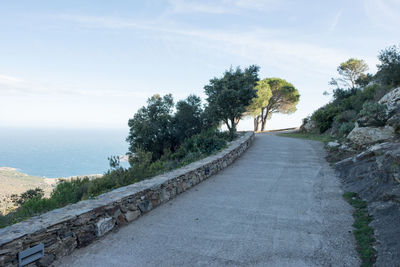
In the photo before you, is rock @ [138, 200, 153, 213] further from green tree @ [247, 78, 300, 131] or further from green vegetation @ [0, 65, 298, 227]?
green tree @ [247, 78, 300, 131]

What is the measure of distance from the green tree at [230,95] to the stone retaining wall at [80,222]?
13.0 metres


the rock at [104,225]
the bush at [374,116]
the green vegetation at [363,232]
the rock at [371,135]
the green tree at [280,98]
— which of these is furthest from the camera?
the green tree at [280,98]

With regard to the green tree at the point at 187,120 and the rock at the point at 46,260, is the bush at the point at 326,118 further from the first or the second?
the rock at the point at 46,260

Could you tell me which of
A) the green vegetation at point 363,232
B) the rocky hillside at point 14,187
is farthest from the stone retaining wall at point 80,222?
the rocky hillside at point 14,187

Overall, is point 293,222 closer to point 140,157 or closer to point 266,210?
point 266,210

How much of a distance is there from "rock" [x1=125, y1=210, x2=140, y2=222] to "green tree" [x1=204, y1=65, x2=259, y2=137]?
13576 mm

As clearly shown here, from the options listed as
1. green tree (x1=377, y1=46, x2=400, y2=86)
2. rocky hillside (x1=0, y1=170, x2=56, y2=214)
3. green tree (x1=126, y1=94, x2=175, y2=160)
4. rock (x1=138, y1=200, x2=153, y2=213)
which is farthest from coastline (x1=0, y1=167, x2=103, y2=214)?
green tree (x1=377, y1=46, x2=400, y2=86)

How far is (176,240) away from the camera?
4156 mm

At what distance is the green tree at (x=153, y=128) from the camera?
73.8ft

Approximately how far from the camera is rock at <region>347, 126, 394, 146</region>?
8.93 meters

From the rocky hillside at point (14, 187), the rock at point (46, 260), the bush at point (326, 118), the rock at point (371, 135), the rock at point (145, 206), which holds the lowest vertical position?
the rocky hillside at point (14, 187)

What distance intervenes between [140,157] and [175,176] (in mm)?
4739

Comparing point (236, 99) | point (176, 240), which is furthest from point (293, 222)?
point (236, 99)

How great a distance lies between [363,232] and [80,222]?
482cm
